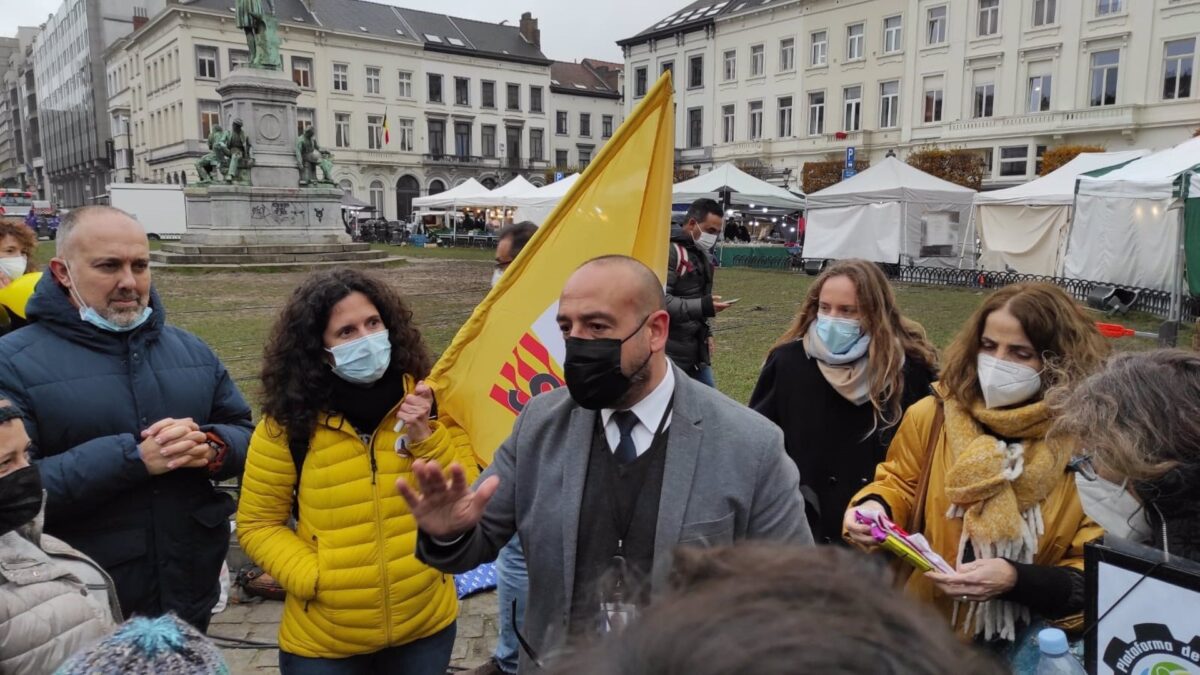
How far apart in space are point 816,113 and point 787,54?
4.14 metres

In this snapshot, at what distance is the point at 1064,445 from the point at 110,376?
309 cm

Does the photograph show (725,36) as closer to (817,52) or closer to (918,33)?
(817,52)

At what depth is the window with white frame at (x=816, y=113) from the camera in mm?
47469

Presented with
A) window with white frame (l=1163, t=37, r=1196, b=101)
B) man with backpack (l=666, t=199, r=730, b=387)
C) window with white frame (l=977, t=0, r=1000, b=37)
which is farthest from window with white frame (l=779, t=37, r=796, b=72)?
man with backpack (l=666, t=199, r=730, b=387)

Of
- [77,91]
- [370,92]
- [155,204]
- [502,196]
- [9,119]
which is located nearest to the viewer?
[502,196]

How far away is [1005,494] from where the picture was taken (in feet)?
8.07

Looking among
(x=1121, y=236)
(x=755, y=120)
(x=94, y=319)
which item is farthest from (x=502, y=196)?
(x=94, y=319)

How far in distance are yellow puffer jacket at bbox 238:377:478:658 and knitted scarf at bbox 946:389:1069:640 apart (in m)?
1.73

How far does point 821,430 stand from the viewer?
358 cm

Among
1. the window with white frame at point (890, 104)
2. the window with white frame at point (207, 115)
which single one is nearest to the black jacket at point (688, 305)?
the window with white frame at point (890, 104)

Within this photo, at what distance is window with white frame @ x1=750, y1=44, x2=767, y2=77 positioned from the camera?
49.9 m

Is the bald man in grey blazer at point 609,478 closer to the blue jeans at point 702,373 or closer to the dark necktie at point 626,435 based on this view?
the dark necktie at point 626,435

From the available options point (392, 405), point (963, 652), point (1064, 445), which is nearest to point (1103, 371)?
point (1064, 445)

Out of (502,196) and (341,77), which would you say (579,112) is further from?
(502,196)
